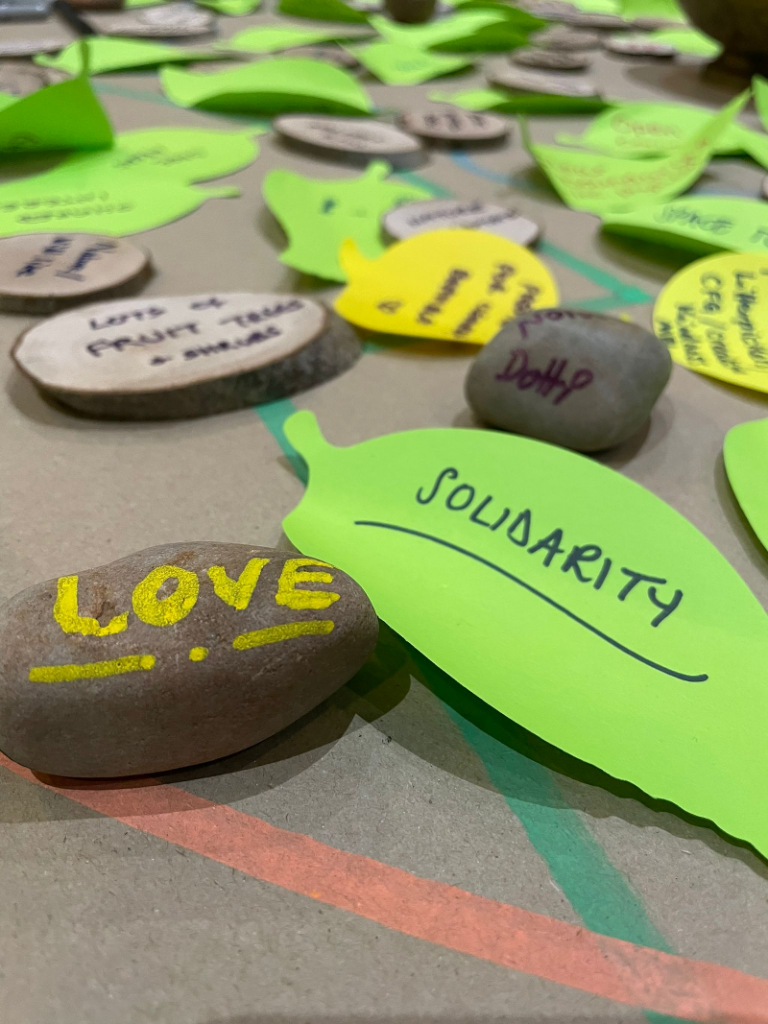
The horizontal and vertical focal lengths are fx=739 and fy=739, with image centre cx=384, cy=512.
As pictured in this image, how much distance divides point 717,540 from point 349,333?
1.15ft

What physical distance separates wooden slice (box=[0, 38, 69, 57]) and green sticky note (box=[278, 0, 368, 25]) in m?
0.59

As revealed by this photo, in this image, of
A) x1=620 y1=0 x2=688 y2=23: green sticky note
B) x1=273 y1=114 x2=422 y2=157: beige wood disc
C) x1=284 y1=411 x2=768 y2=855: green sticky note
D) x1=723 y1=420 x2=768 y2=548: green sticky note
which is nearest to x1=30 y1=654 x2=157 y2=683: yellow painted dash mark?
x1=284 y1=411 x2=768 y2=855: green sticky note

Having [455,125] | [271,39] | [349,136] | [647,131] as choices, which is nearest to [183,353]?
[349,136]

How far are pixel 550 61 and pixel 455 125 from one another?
575 mm

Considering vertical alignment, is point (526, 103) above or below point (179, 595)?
above

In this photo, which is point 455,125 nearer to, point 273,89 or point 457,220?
point 273,89

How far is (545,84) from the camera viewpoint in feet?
4.48

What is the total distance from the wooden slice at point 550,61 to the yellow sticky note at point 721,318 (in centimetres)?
100

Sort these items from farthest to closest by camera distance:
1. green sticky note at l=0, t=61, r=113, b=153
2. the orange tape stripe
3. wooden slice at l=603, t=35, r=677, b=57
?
1. wooden slice at l=603, t=35, r=677, b=57
2. green sticky note at l=0, t=61, r=113, b=153
3. the orange tape stripe

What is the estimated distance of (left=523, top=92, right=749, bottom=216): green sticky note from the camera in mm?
920

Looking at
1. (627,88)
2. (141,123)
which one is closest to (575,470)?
(141,123)

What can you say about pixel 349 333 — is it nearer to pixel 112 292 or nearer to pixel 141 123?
pixel 112 292

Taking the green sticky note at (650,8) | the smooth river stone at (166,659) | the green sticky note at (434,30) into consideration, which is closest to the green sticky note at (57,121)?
the smooth river stone at (166,659)

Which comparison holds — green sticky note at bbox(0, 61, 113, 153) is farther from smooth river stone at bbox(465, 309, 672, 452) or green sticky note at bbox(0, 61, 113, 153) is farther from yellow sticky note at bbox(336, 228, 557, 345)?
smooth river stone at bbox(465, 309, 672, 452)
